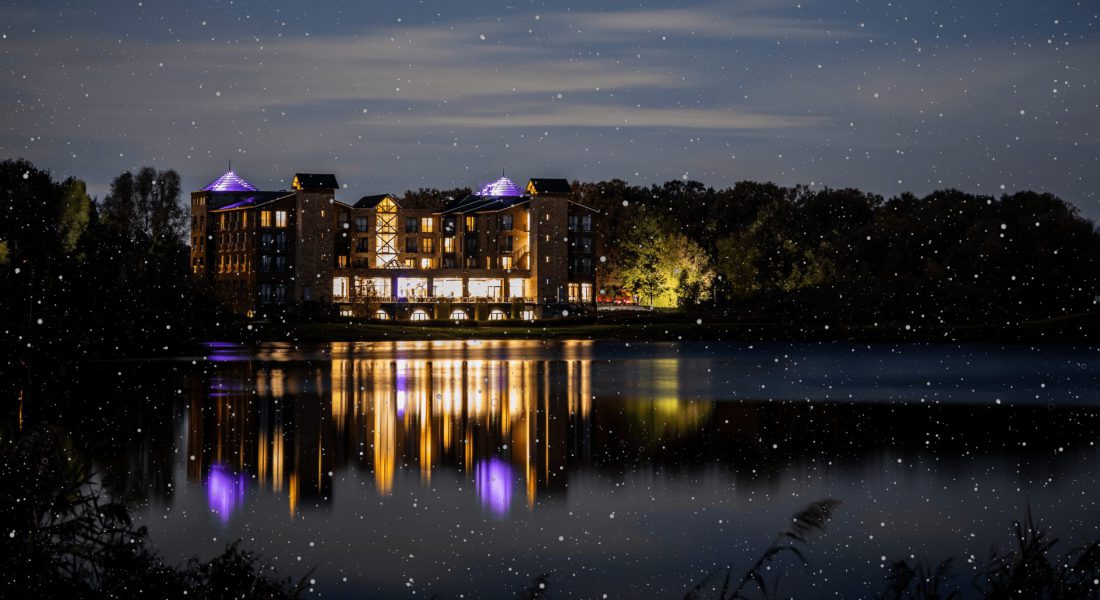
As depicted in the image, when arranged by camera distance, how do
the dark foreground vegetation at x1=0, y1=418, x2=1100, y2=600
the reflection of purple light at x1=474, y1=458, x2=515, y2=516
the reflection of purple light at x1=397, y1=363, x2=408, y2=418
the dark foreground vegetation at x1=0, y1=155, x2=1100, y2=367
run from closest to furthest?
the dark foreground vegetation at x1=0, y1=418, x2=1100, y2=600, the reflection of purple light at x1=474, y1=458, x2=515, y2=516, the reflection of purple light at x1=397, y1=363, x2=408, y2=418, the dark foreground vegetation at x1=0, y1=155, x2=1100, y2=367

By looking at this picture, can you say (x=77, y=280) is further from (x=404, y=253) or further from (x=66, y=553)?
(x=404, y=253)

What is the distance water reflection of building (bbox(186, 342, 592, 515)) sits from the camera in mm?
24609

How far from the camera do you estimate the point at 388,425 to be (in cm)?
3278

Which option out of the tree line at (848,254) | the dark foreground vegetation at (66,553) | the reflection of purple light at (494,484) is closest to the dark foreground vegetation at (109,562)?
the dark foreground vegetation at (66,553)

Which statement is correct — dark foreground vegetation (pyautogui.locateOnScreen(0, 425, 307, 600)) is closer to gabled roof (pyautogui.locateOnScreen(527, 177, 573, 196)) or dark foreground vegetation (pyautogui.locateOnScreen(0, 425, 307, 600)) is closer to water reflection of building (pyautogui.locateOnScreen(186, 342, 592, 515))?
water reflection of building (pyautogui.locateOnScreen(186, 342, 592, 515))

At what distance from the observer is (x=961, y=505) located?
21.6m

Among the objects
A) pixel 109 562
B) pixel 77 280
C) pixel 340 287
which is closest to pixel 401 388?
pixel 77 280

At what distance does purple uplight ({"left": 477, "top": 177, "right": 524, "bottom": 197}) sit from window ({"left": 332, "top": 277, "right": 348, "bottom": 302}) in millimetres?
18183

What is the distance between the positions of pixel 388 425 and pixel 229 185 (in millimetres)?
102765

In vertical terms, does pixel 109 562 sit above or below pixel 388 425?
above

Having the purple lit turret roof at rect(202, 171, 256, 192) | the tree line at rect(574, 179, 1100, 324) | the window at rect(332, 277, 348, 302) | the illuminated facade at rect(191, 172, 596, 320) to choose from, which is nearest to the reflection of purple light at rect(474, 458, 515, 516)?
the tree line at rect(574, 179, 1100, 324)

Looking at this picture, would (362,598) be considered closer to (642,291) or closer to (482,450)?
(482,450)

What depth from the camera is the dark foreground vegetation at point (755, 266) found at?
195ft

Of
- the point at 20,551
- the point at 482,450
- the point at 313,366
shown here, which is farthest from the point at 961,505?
the point at 313,366
